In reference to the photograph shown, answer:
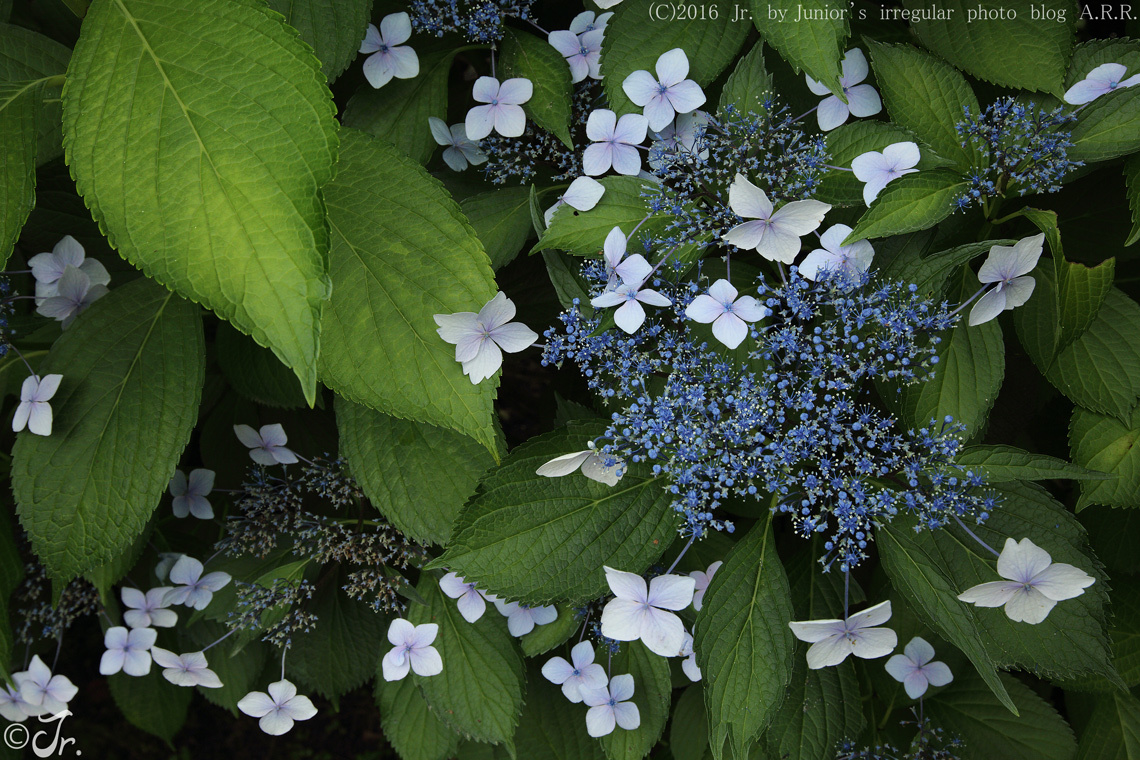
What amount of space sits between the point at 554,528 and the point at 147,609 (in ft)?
3.33

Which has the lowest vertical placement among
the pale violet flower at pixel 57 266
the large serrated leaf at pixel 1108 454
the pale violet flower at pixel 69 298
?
the large serrated leaf at pixel 1108 454

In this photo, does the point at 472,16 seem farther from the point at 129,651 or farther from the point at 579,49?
the point at 129,651

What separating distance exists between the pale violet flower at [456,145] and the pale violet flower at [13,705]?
1.41 meters

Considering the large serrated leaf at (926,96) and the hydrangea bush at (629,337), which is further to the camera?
the large serrated leaf at (926,96)

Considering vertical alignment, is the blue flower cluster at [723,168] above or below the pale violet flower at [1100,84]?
below

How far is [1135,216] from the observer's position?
107 cm

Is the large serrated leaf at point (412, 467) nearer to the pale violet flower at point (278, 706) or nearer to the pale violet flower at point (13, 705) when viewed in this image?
the pale violet flower at point (278, 706)

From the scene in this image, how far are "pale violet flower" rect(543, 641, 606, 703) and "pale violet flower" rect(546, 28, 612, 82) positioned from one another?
39.2 inches

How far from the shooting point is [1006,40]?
1207 millimetres

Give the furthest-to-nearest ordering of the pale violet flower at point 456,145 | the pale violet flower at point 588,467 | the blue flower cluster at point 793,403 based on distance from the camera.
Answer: the pale violet flower at point 456,145 → the pale violet flower at point 588,467 → the blue flower cluster at point 793,403

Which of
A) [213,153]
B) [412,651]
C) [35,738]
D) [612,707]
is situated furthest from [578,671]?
[35,738]

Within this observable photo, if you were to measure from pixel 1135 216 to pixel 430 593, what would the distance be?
4.32ft

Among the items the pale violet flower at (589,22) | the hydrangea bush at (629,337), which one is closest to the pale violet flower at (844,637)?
the hydrangea bush at (629,337)

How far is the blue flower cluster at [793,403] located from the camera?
1.00m
